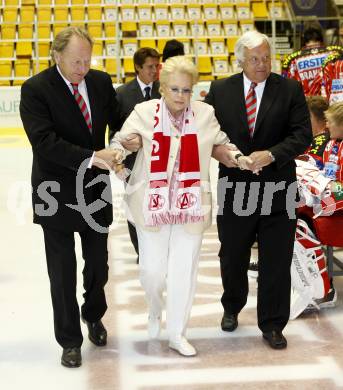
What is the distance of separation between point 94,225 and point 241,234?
2.29 ft

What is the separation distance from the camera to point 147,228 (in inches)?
135

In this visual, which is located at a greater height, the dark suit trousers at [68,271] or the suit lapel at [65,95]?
the suit lapel at [65,95]

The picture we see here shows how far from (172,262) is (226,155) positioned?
0.52 metres

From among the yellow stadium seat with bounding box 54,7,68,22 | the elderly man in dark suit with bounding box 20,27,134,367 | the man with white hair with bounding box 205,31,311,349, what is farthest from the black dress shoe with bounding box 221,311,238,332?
the yellow stadium seat with bounding box 54,7,68,22

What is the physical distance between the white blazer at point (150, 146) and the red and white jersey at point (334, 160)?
1042mm

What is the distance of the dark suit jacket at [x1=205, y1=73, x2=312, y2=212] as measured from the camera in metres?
3.50

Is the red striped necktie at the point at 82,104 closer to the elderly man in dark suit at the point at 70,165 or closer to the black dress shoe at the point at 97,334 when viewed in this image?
the elderly man in dark suit at the point at 70,165

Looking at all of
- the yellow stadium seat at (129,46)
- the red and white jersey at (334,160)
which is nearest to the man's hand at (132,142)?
the red and white jersey at (334,160)

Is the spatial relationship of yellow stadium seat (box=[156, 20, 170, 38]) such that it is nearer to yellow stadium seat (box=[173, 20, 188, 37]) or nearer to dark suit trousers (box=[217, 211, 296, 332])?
yellow stadium seat (box=[173, 20, 188, 37])

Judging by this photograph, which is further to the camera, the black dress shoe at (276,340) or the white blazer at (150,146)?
the black dress shoe at (276,340)

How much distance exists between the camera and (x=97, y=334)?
371 cm

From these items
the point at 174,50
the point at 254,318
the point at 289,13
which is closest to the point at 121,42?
the point at 289,13

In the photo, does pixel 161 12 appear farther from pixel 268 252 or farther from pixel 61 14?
pixel 268 252

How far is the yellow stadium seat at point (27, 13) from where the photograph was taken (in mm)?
16056
